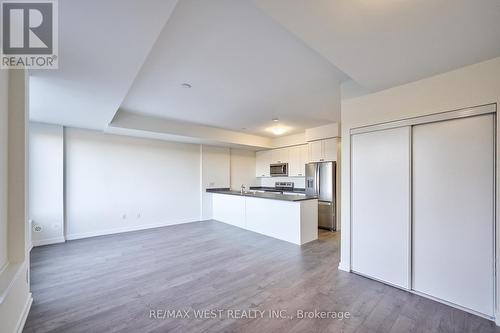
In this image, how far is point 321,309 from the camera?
2.17 meters

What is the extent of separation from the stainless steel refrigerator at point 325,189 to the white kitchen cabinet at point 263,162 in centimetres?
206

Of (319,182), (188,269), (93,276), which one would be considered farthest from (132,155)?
(319,182)

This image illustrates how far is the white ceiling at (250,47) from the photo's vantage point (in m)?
1.41

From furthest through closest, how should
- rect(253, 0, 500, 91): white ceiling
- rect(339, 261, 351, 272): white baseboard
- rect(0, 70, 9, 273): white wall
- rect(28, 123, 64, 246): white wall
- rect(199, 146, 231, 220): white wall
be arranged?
rect(199, 146, 231, 220): white wall → rect(28, 123, 64, 246): white wall → rect(339, 261, 351, 272): white baseboard → rect(0, 70, 9, 273): white wall → rect(253, 0, 500, 91): white ceiling

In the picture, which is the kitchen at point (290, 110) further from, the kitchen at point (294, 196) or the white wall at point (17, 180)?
the kitchen at point (294, 196)

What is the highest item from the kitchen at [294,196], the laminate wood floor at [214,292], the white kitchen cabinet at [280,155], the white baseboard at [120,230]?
the white kitchen cabinet at [280,155]

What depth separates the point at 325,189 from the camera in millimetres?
5492

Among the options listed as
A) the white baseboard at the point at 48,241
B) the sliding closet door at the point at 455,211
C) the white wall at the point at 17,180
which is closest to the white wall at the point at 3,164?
the white wall at the point at 17,180

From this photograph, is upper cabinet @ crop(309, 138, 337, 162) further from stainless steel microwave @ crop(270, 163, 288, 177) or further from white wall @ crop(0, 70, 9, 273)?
white wall @ crop(0, 70, 9, 273)

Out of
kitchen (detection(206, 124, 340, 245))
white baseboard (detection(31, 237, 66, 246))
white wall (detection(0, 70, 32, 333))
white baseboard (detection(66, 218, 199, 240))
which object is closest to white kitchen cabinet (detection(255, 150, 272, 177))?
kitchen (detection(206, 124, 340, 245))

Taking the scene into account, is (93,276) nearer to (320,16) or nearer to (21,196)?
(21,196)

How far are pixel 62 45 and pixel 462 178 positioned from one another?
13.0 feet

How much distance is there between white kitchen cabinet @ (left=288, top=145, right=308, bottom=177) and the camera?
6458mm

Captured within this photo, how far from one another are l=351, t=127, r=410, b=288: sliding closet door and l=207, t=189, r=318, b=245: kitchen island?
4.44 feet
